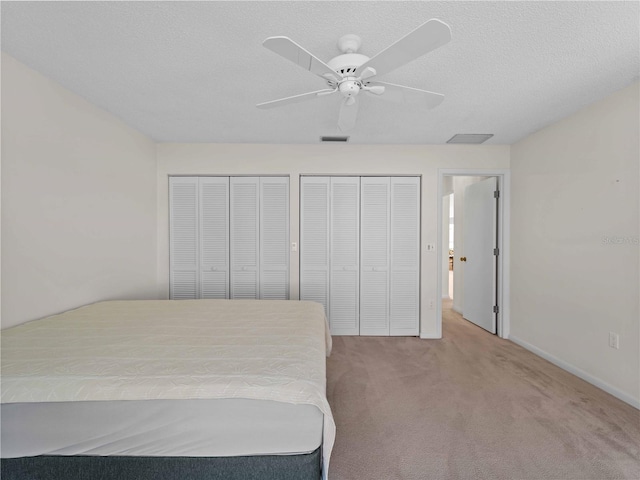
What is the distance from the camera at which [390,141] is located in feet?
11.8

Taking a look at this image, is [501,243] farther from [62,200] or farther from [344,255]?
[62,200]

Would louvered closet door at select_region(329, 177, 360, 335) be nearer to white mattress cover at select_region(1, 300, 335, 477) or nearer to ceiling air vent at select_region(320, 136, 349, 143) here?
ceiling air vent at select_region(320, 136, 349, 143)

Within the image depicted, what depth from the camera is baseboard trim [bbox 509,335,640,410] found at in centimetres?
222

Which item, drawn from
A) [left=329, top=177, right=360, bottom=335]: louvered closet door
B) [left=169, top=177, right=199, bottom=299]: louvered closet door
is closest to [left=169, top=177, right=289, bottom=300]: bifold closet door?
[left=169, top=177, right=199, bottom=299]: louvered closet door

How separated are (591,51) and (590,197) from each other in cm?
128

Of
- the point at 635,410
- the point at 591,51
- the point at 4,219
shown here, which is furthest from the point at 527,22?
the point at 4,219

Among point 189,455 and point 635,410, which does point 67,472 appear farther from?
point 635,410

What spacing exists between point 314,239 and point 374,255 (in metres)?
0.79

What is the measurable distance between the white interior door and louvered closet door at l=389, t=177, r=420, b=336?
0.98 m

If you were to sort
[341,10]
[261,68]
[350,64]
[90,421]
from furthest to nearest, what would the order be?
[261,68] → [350,64] → [341,10] → [90,421]

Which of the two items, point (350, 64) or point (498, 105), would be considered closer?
point (350, 64)

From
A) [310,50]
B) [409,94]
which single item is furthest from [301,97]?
[409,94]

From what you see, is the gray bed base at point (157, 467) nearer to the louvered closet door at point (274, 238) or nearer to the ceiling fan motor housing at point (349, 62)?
the ceiling fan motor housing at point (349, 62)

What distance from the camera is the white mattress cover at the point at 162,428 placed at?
1.29 meters
